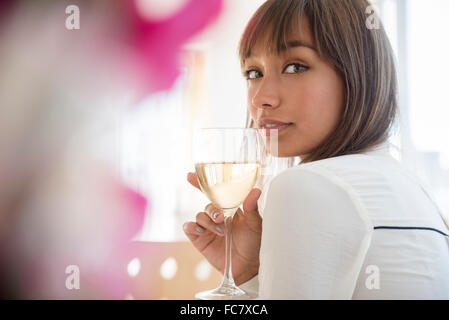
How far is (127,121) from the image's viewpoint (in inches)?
117

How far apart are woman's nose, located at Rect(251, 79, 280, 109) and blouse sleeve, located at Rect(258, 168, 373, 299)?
313 millimetres

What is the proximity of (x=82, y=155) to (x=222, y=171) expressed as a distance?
219cm

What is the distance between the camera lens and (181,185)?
10.2ft

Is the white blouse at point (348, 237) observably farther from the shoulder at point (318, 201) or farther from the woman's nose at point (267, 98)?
the woman's nose at point (267, 98)

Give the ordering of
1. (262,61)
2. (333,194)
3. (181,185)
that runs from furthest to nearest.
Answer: (181,185) < (262,61) < (333,194)

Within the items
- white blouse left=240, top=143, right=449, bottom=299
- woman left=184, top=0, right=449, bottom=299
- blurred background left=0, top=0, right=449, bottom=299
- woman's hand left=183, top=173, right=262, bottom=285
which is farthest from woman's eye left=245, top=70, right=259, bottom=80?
blurred background left=0, top=0, right=449, bottom=299

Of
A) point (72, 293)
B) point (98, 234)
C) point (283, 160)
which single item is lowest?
point (72, 293)

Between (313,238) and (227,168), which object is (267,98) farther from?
(313,238)

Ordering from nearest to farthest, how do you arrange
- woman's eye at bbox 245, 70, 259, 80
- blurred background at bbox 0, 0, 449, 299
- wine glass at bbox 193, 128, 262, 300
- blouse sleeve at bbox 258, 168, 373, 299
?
blouse sleeve at bbox 258, 168, 373, 299 < wine glass at bbox 193, 128, 262, 300 < woman's eye at bbox 245, 70, 259, 80 < blurred background at bbox 0, 0, 449, 299

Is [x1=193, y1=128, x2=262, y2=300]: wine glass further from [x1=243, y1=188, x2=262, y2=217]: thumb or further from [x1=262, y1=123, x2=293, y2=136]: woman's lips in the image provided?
[x1=262, y1=123, x2=293, y2=136]: woman's lips

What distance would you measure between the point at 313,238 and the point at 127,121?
2544 millimetres

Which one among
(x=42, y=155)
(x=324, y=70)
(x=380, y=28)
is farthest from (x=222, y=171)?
(x=42, y=155)

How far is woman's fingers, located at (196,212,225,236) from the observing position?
0.89 metres
